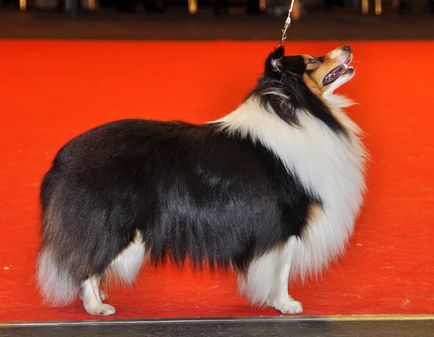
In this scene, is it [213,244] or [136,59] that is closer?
[213,244]

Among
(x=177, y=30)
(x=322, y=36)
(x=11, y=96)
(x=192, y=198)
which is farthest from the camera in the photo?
(x=177, y=30)

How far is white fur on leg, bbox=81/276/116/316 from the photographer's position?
444 centimetres

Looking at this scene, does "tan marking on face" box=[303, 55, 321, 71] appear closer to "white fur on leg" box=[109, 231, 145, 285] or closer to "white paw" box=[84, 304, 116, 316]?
"white fur on leg" box=[109, 231, 145, 285]

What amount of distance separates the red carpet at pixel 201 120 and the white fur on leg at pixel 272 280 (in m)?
0.10

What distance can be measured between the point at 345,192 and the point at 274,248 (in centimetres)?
44

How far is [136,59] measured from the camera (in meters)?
12.2

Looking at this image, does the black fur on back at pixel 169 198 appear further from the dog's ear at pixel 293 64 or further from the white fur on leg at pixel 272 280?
the dog's ear at pixel 293 64

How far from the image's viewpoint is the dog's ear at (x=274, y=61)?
14.1 feet

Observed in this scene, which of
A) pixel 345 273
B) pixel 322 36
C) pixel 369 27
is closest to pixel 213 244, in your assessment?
pixel 345 273

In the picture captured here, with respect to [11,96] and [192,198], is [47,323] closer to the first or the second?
[192,198]

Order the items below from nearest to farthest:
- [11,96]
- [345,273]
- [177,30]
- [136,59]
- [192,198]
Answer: [192,198], [345,273], [11,96], [136,59], [177,30]

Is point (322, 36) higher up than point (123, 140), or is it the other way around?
point (123, 140)

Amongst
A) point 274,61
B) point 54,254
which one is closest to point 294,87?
point 274,61

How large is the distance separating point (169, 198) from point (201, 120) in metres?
4.37
